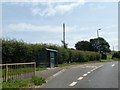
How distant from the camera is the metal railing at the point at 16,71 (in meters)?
14.5

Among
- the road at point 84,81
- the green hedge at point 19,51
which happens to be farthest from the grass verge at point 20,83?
the green hedge at point 19,51

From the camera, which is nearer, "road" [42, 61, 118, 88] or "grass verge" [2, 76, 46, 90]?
"grass verge" [2, 76, 46, 90]

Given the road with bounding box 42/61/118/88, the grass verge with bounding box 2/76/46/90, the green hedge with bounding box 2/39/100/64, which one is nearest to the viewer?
the grass verge with bounding box 2/76/46/90

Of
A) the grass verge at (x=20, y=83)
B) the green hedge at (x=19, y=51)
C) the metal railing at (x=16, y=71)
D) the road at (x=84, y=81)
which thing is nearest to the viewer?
the grass verge at (x=20, y=83)

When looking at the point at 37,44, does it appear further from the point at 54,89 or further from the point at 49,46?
the point at 54,89

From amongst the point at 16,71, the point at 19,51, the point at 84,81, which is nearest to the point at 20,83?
the point at 16,71

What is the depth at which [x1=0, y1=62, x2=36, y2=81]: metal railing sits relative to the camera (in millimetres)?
14523

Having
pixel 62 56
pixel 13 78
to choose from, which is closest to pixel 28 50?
pixel 62 56

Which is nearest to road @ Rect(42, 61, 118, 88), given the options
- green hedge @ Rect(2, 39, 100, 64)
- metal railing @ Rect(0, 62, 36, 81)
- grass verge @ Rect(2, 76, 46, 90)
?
grass verge @ Rect(2, 76, 46, 90)

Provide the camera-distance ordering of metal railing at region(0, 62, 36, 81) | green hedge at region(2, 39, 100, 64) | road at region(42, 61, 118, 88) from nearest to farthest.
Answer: metal railing at region(0, 62, 36, 81)
road at region(42, 61, 118, 88)
green hedge at region(2, 39, 100, 64)

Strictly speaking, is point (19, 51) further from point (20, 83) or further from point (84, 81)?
point (20, 83)

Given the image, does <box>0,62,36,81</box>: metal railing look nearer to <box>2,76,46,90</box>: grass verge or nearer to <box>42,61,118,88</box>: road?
<box>2,76,46,90</box>: grass verge

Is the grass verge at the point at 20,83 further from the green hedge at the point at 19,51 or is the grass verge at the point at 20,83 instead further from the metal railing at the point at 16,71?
the green hedge at the point at 19,51

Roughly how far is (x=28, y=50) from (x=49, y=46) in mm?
7584
